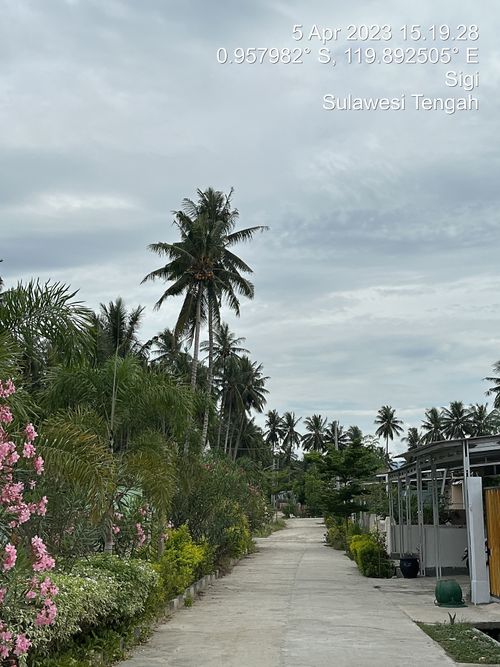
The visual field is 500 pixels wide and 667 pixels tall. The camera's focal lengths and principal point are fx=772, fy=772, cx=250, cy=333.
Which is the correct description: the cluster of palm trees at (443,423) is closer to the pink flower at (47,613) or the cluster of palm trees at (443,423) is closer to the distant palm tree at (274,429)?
the distant palm tree at (274,429)

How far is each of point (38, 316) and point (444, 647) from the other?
21.9 ft

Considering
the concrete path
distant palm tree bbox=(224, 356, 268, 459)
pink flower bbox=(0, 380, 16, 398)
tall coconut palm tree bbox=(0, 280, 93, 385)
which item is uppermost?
distant palm tree bbox=(224, 356, 268, 459)

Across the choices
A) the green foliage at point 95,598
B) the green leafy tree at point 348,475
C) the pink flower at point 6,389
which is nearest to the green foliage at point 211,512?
the green foliage at point 95,598

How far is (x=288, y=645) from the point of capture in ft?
32.9

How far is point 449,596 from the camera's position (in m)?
13.9

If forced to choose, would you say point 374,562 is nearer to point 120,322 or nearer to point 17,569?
point 17,569

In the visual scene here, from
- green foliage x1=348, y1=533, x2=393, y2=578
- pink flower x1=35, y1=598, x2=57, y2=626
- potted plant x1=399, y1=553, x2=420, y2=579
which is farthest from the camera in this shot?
green foliage x1=348, y1=533, x2=393, y2=578

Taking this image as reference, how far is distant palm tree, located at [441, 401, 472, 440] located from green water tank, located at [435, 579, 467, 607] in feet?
264

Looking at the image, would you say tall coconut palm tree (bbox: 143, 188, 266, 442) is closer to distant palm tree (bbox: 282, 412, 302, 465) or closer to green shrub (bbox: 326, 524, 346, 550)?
green shrub (bbox: 326, 524, 346, 550)

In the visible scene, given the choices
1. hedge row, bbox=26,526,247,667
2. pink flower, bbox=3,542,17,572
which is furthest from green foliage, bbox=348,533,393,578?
pink flower, bbox=3,542,17,572

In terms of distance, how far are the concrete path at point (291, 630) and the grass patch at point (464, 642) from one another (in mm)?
173

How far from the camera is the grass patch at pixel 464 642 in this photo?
924 centimetres

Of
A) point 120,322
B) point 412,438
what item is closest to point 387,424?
point 412,438

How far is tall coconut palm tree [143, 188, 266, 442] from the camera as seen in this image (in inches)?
1308
